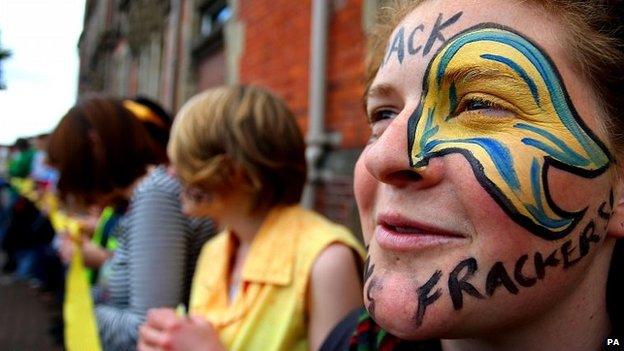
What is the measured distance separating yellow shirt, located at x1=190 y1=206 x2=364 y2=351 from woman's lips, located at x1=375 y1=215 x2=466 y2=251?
608mm

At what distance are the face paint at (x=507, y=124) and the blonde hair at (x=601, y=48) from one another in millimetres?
61

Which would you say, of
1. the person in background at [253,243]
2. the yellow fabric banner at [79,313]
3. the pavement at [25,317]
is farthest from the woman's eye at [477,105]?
the pavement at [25,317]

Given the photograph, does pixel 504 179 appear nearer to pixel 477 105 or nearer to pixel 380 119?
pixel 477 105

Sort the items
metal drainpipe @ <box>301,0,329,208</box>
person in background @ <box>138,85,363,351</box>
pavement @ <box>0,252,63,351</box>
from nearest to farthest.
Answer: person in background @ <box>138,85,363,351</box>, pavement @ <box>0,252,63,351</box>, metal drainpipe @ <box>301,0,329,208</box>

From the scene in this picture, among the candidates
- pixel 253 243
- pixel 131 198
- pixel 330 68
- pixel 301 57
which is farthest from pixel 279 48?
pixel 253 243

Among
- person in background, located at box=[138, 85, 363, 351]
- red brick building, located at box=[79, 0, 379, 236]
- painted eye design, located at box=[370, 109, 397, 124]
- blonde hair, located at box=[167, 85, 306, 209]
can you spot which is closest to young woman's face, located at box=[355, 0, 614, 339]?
painted eye design, located at box=[370, 109, 397, 124]

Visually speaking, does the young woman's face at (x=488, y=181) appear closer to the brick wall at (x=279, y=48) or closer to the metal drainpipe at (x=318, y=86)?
the metal drainpipe at (x=318, y=86)

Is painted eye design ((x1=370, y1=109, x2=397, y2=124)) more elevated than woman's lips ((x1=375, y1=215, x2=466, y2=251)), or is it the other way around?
painted eye design ((x1=370, y1=109, x2=397, y2=124))

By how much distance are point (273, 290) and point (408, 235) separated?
0.74 meters

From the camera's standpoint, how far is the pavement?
301cm

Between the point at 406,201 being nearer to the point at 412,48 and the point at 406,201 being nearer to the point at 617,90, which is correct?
the point at 412,48

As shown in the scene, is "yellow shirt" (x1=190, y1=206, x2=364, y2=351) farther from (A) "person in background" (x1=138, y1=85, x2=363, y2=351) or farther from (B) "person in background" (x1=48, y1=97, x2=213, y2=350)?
(B) "person in background" (x1=48, y1=97, x2=213, y2=350)

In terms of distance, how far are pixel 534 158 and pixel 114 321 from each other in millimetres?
1497

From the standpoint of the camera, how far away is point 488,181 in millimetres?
781
